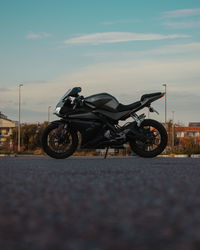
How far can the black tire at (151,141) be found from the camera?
10219 mm

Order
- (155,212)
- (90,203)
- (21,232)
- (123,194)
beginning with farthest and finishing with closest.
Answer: (123,194), (90,203), (155,212), (21,232)

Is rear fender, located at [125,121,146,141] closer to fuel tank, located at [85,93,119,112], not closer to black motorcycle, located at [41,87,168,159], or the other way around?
black motorcycle, located at [41,87,168,159]

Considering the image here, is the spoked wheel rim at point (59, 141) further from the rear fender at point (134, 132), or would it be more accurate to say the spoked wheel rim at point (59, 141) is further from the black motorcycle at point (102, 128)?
the rear fender at point (134, 132)

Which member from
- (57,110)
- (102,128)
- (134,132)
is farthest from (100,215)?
(57,110)

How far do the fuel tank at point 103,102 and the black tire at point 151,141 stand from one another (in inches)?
29.6

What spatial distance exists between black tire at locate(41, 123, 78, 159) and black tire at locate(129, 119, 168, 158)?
1.26 metres

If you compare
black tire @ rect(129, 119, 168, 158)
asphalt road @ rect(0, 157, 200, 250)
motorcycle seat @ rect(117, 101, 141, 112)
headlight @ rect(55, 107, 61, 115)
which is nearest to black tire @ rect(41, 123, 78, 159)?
headlight @ rect(55, 107, 61, 115)

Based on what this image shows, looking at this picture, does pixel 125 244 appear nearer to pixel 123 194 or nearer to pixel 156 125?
pixel 123 194

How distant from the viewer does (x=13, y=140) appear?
2995 inches

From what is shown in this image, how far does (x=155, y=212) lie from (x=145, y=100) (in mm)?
7508

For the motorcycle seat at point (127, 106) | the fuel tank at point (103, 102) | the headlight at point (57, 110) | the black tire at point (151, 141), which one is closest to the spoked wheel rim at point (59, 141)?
the headlight at point (57, 110)

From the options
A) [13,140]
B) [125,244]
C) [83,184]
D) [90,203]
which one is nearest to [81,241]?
[125,244]

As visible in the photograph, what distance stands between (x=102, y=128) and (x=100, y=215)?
7.47 metres

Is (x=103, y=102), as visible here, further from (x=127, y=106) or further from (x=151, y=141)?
(x=151, y=141)
